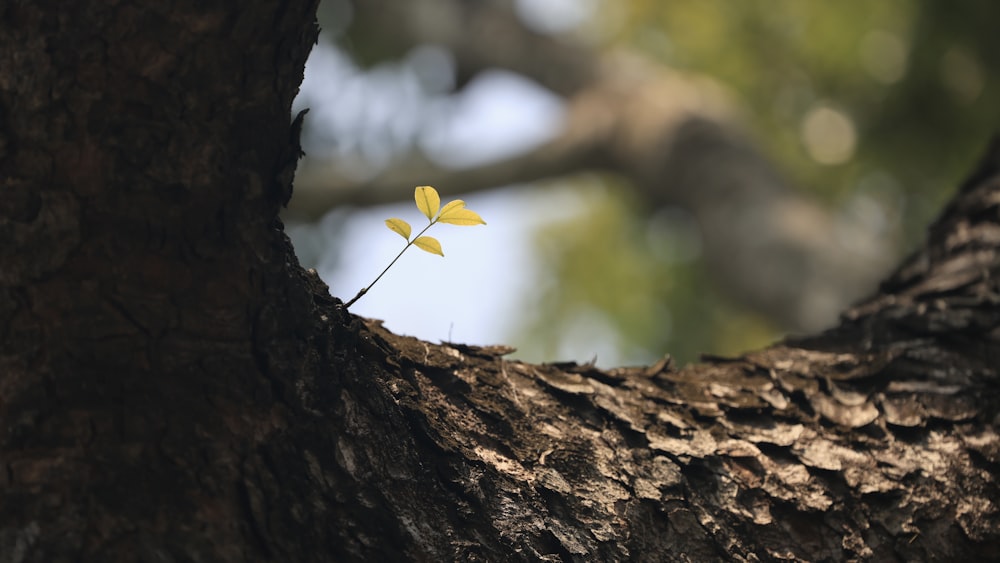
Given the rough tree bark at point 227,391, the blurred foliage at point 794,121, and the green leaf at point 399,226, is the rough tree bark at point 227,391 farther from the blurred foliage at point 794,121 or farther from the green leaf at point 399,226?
the blurred foliage at point 794,121

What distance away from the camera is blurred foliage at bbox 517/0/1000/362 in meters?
4.98

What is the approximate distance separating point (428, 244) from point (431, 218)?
0.18ft

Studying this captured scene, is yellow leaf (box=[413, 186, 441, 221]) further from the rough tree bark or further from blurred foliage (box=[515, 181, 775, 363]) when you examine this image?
blurred foliage (box=[515, 181, 775, 363])

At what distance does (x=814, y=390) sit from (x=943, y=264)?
67 centimetres

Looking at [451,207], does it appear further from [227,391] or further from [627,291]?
[627,291]

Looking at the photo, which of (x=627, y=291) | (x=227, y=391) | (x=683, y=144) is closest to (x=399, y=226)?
(x=227, y=391)

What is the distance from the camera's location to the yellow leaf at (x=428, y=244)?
1.10 metres

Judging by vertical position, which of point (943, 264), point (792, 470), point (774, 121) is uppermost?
point (774, 121)

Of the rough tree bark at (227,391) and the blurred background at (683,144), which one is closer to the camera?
the rough tree bark at (227,391)

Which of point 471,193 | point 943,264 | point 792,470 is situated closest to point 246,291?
point 792,470

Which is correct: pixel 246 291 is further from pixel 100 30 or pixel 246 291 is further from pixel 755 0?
pixel 755 0

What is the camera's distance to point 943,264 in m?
1.89

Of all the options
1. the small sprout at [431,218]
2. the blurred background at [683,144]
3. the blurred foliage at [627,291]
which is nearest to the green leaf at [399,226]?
the small sprout at [431,218]

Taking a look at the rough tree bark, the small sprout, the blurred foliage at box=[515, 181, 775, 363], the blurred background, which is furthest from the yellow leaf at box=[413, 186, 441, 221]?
the blurred foliage at box=[515, 181, 775, 363]
